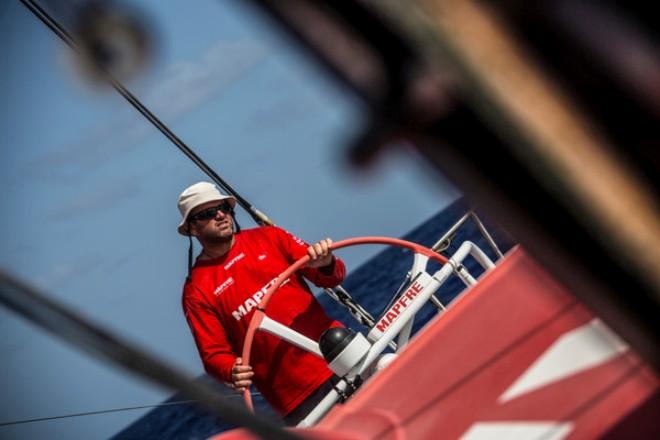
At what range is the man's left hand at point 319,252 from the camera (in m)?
2.69

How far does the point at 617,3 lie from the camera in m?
0.37

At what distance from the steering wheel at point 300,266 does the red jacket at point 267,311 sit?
0.41 feet

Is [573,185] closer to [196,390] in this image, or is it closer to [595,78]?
[595,78]

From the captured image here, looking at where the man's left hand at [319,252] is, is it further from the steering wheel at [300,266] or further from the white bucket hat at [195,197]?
the white bucket hat at [195,197]

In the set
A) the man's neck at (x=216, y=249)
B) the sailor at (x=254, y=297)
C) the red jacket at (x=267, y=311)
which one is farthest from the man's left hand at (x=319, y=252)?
the man's neck at (x=216, y=249)

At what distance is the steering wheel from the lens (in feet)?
8.26

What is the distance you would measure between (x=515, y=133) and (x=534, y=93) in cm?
2

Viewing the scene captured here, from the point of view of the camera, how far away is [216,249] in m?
2.97

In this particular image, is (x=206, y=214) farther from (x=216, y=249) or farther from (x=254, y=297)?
(x=254, y=297)

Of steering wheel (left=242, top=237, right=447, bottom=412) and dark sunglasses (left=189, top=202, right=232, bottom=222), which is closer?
steering wheel (left=242, top=237, right=447, bottom=412)

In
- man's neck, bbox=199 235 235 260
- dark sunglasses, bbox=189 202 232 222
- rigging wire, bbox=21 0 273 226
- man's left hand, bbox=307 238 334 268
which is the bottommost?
man's left hand, bbox=307 238 334 268

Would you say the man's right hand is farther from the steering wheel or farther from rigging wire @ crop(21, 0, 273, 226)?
rigging wire @ crop(21, 0, 273, 226)

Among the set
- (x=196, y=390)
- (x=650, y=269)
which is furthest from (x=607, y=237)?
(x=196, y=390)

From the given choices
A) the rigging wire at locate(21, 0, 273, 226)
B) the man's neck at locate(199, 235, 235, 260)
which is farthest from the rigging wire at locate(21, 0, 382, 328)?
the man's neck at locate(199, 235, 235, 260)
